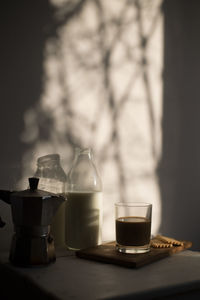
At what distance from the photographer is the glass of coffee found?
125cm

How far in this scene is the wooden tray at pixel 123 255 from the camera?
1.13 meters

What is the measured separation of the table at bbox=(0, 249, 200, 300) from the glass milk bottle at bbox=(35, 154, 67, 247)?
188mm

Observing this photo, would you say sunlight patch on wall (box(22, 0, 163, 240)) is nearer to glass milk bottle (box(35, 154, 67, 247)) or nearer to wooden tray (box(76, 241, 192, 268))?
glass milk bottle (box(35, 154, 67, 247))

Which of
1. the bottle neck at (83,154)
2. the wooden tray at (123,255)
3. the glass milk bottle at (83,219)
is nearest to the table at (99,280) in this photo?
the wooden tray at (123,255)

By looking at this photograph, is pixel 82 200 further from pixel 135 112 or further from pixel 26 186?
pixel 135 112

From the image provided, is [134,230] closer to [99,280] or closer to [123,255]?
[123,255]

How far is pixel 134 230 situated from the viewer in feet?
4.08

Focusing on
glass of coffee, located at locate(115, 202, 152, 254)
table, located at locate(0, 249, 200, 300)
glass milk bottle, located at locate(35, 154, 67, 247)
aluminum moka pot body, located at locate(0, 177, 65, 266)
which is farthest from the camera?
glass milk bottle, located at locate(35, 154, 67, 247)

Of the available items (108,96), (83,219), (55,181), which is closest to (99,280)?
(83,219)

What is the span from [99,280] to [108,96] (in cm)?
87

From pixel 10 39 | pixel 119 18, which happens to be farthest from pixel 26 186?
pixel 119 18

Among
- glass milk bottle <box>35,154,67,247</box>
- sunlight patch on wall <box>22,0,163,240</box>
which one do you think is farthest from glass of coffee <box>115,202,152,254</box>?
sunlight patch on wall <box>22,0,163,240</box>

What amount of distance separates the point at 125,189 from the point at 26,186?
0.48m

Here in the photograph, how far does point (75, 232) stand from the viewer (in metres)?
1.35
